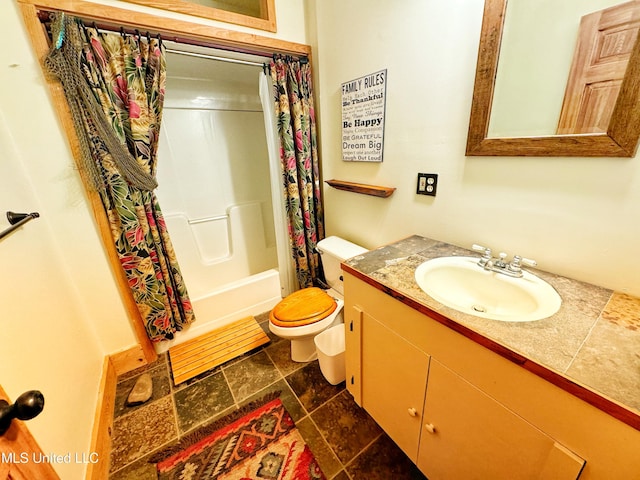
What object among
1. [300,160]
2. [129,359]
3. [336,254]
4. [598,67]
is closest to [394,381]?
[336,254]

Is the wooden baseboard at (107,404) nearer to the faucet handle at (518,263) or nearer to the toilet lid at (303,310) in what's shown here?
the toilet lid at (303,310)

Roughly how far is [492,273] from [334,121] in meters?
1.29

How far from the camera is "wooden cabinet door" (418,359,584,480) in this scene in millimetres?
567

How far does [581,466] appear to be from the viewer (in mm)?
510

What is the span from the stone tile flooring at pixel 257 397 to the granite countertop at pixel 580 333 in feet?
2.71

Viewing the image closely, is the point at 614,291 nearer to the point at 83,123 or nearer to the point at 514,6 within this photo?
the point at 514,6

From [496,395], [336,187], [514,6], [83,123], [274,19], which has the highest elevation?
[274,19]

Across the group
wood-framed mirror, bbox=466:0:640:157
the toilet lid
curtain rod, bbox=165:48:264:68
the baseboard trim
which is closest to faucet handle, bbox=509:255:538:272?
wood-framed mirror, bbox=466:0:640:157

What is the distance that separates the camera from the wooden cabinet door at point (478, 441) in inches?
22.3

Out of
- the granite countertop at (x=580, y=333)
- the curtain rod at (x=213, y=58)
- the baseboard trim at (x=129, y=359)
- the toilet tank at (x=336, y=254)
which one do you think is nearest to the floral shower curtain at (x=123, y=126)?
the curtain rod at (x=213, y=58)

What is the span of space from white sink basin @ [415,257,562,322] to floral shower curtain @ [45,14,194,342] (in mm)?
1436

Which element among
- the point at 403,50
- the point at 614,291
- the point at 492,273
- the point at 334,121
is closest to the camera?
the point at 614,291

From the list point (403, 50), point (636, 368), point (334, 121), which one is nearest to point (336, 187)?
point (334, 121)

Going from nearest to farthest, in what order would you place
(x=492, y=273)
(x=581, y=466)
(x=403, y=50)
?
(x=581, y=466) < (x=492, y=273) < (x=403, y=50)
